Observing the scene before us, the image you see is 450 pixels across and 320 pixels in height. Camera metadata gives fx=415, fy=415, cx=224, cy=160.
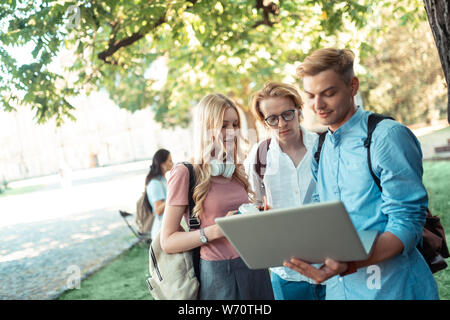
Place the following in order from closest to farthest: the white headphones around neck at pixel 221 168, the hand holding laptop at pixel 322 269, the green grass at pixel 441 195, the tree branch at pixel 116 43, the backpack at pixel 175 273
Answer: the hand holding laptop at pixel 322 269 → the backpack at pixel 175 273 → the white headphones around neck at pixel 221 168 → the green grass at pixel 441 195 → the tree branch at pixel 116 43

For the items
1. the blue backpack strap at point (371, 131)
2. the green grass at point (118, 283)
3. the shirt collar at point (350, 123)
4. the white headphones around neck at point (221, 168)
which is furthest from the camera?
the green grass at point (118, 283)

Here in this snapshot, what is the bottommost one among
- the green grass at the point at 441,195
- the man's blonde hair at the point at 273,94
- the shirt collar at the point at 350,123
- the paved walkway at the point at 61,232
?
the green grass at the point at 441,195

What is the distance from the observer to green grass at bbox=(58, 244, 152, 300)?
5574 millimetres

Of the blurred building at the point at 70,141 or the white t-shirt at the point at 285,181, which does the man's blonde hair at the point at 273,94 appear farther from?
the blurred building at the point at 70,141

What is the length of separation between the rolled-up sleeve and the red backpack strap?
1.26 metres

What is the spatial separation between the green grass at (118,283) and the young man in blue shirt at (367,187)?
4037mm

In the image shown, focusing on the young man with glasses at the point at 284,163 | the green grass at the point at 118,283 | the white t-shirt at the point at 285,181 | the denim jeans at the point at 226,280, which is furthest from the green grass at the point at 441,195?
the green grass at the point at 118,283

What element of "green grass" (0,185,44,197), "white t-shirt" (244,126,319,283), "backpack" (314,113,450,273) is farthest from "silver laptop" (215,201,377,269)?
"green grass" (0,185,44,197)

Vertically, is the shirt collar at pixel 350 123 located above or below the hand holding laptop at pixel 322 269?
above

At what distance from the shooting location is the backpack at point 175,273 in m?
1.99

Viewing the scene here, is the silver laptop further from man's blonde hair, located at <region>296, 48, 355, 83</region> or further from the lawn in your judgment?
the lawn

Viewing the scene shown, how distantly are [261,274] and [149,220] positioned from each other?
3380 mm
